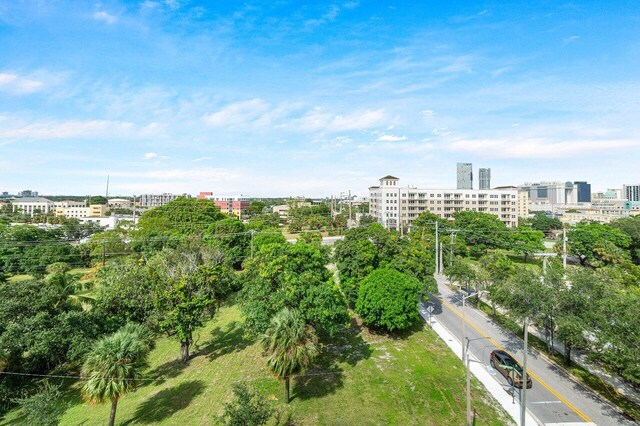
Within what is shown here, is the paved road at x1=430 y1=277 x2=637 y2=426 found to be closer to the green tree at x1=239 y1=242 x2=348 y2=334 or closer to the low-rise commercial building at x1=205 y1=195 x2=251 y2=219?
the green tree at x1=239 y1=242 x2=348 y2=334

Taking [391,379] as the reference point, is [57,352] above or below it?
above

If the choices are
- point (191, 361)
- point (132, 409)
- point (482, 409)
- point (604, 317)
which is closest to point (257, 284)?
point (191, 361)

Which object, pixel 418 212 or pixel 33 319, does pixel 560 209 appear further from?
pixel 33 319

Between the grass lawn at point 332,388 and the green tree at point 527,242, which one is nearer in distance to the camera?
the grass lawn at point 332,388

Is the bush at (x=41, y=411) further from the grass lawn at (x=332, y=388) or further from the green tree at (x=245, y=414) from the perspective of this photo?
the green tree at (x=245, y=414)

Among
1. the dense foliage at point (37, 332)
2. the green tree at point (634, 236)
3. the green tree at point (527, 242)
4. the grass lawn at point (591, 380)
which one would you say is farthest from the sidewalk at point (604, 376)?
the green tree at point (634, 236)

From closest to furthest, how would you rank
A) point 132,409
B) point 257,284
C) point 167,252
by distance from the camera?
point 132,409 → point 257,284 → point 167,252
